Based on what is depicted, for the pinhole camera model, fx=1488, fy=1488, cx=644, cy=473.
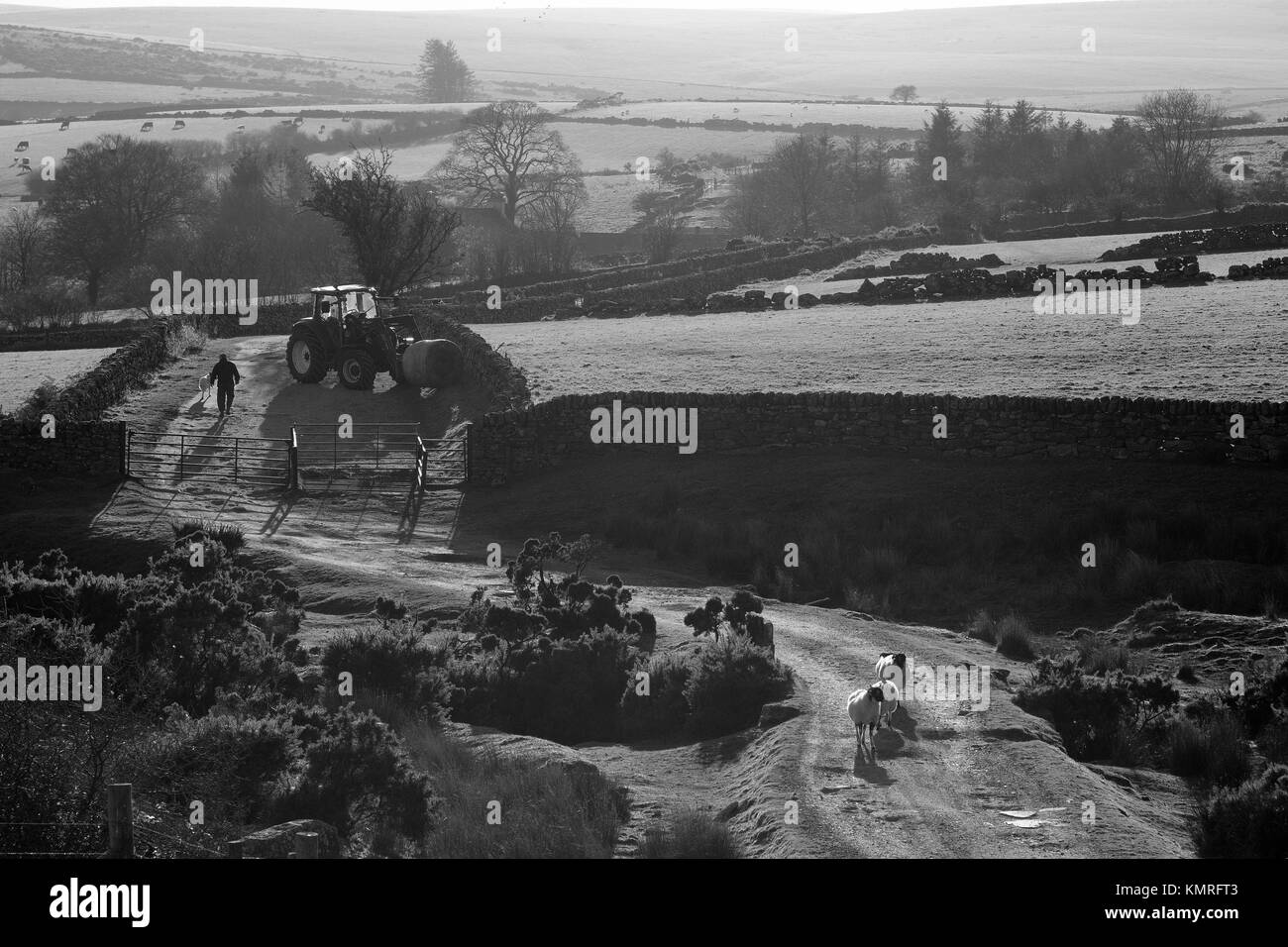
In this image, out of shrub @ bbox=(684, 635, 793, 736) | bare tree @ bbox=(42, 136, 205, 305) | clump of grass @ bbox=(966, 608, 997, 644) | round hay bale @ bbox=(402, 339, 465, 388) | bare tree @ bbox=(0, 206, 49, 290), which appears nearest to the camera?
shrub @ bbox=(684, 635, 793, 736)

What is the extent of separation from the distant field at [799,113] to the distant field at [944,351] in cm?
8789

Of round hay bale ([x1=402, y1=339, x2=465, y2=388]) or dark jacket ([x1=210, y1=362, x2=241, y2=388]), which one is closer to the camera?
dark jacket ([x1=210, y1=362, x2=241, y2=388])

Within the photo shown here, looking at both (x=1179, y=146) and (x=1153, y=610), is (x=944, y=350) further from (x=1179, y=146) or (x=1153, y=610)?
(x=1179, y=146)

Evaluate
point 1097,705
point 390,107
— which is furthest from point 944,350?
point 390,107

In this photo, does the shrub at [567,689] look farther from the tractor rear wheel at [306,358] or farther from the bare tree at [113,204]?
the bare tree at [113,204]

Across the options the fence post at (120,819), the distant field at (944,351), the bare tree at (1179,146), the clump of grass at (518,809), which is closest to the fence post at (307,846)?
the fence post at (120,819)

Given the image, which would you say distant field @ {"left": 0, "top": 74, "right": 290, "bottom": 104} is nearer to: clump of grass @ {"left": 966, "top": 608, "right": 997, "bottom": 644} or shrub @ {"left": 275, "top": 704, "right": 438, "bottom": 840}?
clump of grass @ {"left": 966, "top": 608, "right": 997, "bottom": 644}

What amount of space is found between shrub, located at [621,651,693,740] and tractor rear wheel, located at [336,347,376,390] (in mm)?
20565

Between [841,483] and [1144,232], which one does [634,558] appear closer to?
[841,483]

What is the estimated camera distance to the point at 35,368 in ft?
139

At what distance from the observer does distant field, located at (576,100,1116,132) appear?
134 m

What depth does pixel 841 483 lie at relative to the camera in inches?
1035

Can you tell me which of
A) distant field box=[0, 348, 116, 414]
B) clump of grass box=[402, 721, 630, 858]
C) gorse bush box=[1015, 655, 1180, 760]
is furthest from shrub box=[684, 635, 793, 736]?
distant field box=[0, 348, 116, 414]
